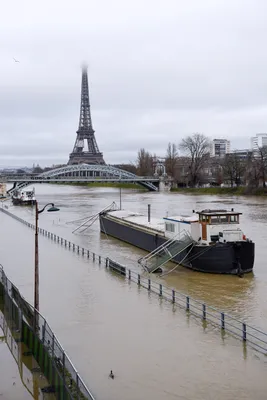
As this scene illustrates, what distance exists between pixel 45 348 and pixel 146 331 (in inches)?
190

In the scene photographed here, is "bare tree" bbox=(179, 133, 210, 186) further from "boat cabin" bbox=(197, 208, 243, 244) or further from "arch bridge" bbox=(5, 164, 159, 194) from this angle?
"boat cabin" bbox=(197, 208, 243, 244)

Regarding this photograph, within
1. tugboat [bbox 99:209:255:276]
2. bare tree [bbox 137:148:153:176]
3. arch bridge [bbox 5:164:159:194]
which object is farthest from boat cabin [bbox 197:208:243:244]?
bare tree [bbox 137:148:153:176]

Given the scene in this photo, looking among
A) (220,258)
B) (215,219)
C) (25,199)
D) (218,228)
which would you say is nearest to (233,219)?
(215,219)

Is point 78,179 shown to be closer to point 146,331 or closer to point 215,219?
point 215,219

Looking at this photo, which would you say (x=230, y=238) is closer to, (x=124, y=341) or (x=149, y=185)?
(x=124, y=341)

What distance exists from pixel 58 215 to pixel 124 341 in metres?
49.6

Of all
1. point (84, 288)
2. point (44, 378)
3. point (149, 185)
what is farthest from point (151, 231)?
point (149, 185)

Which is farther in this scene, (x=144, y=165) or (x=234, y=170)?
(x=144, y=165)

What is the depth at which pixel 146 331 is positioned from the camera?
1714cm

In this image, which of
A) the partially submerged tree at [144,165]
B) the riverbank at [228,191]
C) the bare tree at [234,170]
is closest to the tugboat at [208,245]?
the riverbank at [228,191]

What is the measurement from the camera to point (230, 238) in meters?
26.7

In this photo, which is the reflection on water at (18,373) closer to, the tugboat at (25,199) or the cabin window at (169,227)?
the cabin window at (169,227)

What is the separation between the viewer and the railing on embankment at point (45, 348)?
36.0 ft

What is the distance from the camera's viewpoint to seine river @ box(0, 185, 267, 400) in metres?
13.0
